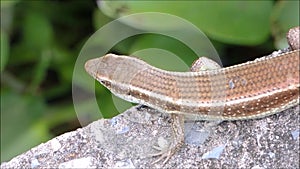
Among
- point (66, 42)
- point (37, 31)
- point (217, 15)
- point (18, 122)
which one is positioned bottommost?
point (18, 122)

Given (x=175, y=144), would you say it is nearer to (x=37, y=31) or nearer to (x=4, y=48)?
(x=4, y=48)

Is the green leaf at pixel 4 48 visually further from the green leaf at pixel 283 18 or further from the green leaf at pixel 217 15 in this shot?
the green leaf at pixel 283 18

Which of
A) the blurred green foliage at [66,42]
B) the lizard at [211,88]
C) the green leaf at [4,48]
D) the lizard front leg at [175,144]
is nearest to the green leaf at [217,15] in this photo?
the blurred green foliage at [66,42]

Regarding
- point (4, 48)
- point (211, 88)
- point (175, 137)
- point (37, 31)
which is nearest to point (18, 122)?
point (4, 48)

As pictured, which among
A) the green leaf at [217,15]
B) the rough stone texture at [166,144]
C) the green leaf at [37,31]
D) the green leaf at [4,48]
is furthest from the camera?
the green leaf at [37,31]

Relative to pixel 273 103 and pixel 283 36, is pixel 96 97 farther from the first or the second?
pixel 273 103

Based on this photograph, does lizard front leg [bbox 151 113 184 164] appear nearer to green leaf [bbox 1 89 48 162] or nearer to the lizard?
the lizard

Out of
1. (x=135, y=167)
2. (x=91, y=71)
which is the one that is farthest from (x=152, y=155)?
(x=91, y=71)
